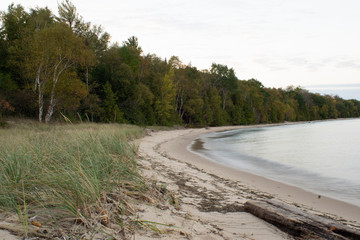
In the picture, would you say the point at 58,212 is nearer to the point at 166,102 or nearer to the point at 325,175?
the point at 325,175

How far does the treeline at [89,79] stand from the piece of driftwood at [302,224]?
2068cm

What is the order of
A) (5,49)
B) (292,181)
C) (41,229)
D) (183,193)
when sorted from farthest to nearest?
(5,49) → (292,181) → (183,193) → (41,229)

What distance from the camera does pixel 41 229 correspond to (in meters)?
2.81

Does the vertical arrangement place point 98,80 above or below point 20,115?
above

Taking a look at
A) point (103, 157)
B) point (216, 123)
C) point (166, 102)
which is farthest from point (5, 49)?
point (216, 123)

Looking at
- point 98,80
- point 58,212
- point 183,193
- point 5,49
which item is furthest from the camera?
point 98,80

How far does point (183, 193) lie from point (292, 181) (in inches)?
234

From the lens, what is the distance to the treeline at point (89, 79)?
25.3 meters

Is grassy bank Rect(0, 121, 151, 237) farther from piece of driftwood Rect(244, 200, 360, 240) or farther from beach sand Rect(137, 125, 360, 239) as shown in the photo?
piece of driftwood Rect(244, 200, 360, 240)

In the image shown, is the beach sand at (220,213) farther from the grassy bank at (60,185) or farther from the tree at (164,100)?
the tree at (164,100)

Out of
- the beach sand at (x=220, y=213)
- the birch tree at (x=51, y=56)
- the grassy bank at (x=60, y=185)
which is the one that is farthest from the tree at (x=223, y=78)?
the grassy bank at (x=60, y=185)

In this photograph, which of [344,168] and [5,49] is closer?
[344,168]

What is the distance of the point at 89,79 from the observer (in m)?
35.7

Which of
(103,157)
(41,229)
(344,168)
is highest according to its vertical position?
(103,157)
